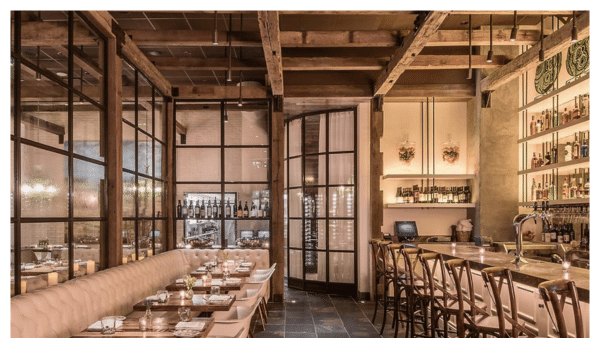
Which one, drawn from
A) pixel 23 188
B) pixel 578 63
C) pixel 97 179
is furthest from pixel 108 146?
pixel 578 63

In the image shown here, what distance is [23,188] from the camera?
4.09 m

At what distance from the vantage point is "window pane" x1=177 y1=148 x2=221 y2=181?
925 centimetres

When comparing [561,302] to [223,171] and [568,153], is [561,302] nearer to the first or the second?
[568,153]

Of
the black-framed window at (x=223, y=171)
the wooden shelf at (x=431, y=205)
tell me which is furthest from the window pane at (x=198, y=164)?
the wooden shelf at (x=431, y=205)

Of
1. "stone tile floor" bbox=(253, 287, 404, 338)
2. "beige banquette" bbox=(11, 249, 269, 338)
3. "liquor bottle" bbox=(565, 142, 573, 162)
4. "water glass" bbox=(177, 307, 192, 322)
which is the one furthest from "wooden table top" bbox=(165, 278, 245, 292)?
"liquor bottle" bbox=(565, 142, 573, 162)

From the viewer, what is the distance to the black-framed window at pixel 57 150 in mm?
4027

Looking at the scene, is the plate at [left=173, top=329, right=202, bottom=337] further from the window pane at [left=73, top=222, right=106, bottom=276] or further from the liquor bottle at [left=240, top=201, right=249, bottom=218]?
the liquor bottle at [left=240, top=201, right=249, bottom=218]

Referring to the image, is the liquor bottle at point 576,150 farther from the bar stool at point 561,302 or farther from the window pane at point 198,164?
the window pane at point 198,164

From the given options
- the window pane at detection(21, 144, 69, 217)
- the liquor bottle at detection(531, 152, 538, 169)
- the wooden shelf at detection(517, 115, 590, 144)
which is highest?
the wooden shelf at detection(517, 115, 590, 144)

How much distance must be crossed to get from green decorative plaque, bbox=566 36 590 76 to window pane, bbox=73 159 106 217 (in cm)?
596

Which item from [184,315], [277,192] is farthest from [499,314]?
[277,192]

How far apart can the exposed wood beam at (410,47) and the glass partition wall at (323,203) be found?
1699mm
